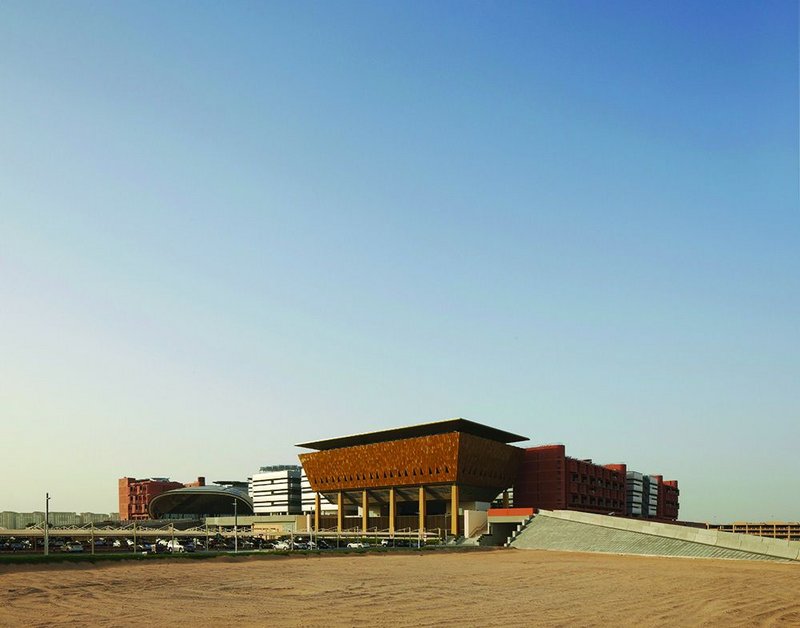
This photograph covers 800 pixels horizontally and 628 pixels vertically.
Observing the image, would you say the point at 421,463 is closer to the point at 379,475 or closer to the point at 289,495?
the point at 379,475

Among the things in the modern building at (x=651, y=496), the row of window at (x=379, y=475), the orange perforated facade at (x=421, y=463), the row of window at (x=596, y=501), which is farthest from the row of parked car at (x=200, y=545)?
the modern building at (x=651, y=496)

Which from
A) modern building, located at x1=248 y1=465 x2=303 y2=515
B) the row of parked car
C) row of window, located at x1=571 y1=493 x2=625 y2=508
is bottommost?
modern building, located at x1=248 y1=465 x2=303 y2=515

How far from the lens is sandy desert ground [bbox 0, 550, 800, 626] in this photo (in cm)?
2552

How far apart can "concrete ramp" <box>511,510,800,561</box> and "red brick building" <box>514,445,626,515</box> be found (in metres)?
22.4

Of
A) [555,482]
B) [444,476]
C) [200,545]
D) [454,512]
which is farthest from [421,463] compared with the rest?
[200,545]

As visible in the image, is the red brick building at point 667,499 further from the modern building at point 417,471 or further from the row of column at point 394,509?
the row of column at point 394,509

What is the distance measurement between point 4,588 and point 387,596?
1934 centimetres

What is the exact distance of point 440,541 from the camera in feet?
318

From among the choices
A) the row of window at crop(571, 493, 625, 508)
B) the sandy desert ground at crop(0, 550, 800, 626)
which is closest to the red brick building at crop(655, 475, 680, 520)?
the row of window at crop(571, 493, 625, 508)

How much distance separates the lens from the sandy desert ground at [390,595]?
2552cm

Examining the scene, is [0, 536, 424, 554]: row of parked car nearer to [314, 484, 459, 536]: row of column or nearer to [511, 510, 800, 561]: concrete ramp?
[314, 484, 459, 536]: row of column

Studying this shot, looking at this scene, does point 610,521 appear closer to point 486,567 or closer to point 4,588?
point 486,567

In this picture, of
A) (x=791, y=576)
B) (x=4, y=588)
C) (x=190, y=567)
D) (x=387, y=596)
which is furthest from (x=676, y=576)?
(x=4, y=588)

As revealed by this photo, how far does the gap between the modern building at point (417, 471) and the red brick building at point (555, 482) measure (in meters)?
2.35
